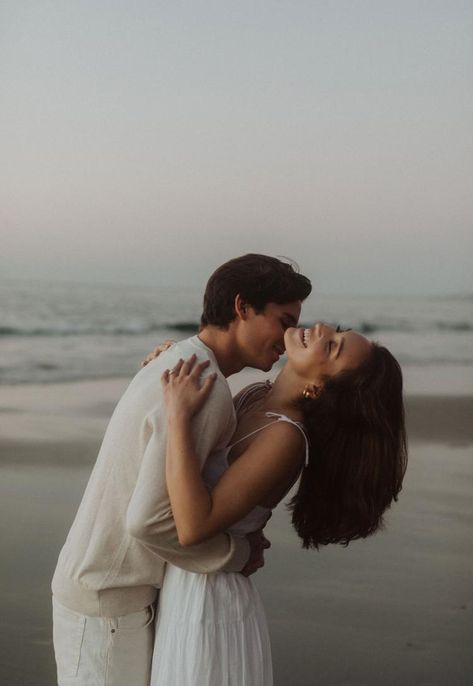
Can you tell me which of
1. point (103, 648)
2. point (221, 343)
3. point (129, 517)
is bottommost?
point (103, 648)

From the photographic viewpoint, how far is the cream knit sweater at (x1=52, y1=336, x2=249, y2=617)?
1.97 metres

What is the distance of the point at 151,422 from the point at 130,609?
0.39 meters

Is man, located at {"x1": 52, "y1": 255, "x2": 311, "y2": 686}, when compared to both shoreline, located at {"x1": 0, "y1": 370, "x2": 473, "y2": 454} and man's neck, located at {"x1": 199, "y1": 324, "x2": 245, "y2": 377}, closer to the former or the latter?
man's neck, located at {"x1": 199, "y1": 324, "x2": 245, "y2": 377}

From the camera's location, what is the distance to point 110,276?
1469 centimetres

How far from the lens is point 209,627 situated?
2.08 metres

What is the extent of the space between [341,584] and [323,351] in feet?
7.63

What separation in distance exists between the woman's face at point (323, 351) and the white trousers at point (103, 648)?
569 mm

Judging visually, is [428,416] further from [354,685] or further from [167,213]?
[167,213]

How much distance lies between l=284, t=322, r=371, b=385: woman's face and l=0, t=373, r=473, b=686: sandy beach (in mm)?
1586

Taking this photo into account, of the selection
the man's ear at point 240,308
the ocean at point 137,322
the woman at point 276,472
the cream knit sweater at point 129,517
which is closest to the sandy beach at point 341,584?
the woman at point 276,472

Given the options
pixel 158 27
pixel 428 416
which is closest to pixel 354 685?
pixel 428 416

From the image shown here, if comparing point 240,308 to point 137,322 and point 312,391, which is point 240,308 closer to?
point 312,391

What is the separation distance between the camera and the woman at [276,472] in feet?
6.56

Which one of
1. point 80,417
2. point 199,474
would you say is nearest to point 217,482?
point 199,474
